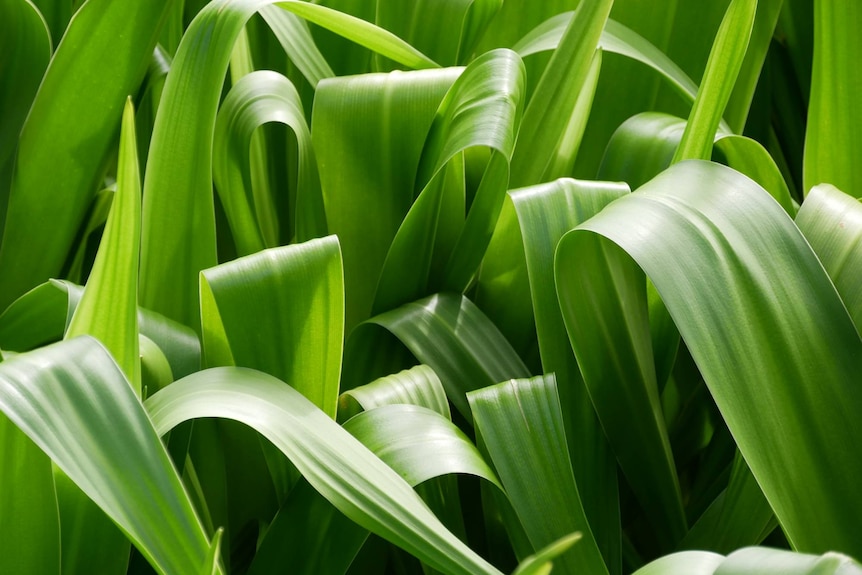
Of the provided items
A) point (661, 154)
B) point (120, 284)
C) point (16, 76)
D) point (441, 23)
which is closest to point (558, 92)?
point (661, 154)

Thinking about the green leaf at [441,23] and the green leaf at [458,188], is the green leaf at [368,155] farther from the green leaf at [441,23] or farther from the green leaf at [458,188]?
the green leaf at [441,23]

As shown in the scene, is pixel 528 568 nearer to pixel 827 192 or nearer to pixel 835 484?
pixel 835 484

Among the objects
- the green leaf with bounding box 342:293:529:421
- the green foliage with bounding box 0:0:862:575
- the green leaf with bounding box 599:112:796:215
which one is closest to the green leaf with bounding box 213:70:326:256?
the green foliage with bounding box 0:0:862:575

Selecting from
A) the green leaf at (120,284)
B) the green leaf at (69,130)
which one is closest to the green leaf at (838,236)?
the green leaf at (120,284)

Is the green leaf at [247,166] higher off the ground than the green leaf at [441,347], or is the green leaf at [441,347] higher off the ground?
the green leaf at [247,166]

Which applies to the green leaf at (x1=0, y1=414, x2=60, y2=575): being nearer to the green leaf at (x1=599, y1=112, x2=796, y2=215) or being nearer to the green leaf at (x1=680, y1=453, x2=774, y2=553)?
the green leaf at (x1=680, y1=453, x2=774, y2=553)

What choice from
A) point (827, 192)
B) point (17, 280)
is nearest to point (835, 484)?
point (827, 192)
